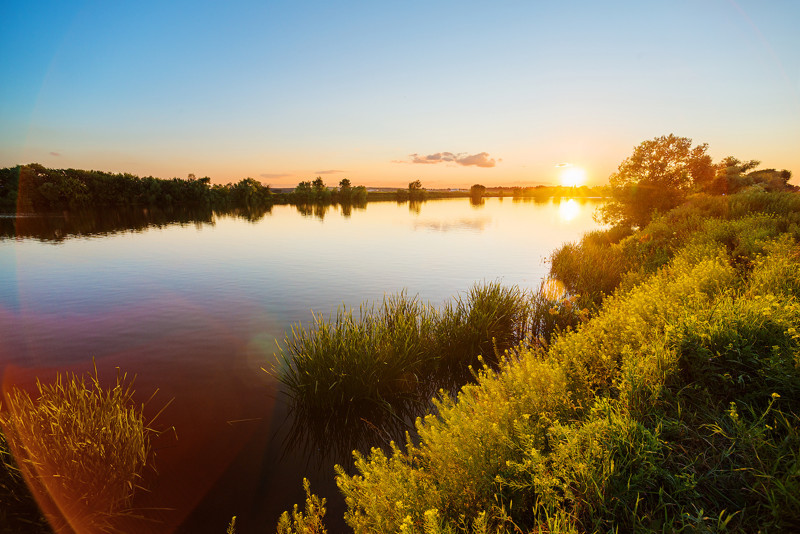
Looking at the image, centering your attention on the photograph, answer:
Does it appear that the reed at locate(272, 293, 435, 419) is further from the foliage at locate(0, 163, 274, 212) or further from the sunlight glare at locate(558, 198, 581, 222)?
the foliage at locate(0, 163, 274, 212)

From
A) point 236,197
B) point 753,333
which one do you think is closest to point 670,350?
point 753,333

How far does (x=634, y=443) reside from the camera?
12.3 feet

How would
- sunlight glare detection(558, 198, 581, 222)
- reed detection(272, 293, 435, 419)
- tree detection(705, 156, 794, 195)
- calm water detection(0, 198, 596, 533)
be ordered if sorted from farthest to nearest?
sunlight glare detection(558, 198, 581, 222)
tree detection(705, 156, 794, 195)
reed detection(272, 293, 435, 419)
calm water detection(0, 198, 596, 533)

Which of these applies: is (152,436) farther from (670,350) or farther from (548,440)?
(670,350)

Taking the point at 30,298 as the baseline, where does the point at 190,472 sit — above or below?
below

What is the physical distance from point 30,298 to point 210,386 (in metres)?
18.2

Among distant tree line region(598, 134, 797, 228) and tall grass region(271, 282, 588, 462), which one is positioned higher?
distant tree line region(598, 134, 797, 228)

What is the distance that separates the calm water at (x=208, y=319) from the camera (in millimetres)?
7367

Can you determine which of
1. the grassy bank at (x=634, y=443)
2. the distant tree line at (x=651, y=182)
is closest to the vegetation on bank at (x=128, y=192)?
the distant tree line at (x=651, y=182)

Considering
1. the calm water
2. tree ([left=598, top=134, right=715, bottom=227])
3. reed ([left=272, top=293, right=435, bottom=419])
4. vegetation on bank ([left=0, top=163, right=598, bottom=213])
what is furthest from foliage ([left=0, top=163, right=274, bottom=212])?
tree ([left=598, top=134, right=715, bottom=227])

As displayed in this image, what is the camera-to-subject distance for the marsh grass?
18.0 feet

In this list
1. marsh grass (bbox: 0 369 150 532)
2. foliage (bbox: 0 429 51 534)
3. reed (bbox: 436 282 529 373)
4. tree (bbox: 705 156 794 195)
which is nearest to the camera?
foliage (bbox: 0 429 51 534)

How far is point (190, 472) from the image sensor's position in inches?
294

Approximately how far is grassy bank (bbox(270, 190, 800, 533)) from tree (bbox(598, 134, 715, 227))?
31.3 metres
